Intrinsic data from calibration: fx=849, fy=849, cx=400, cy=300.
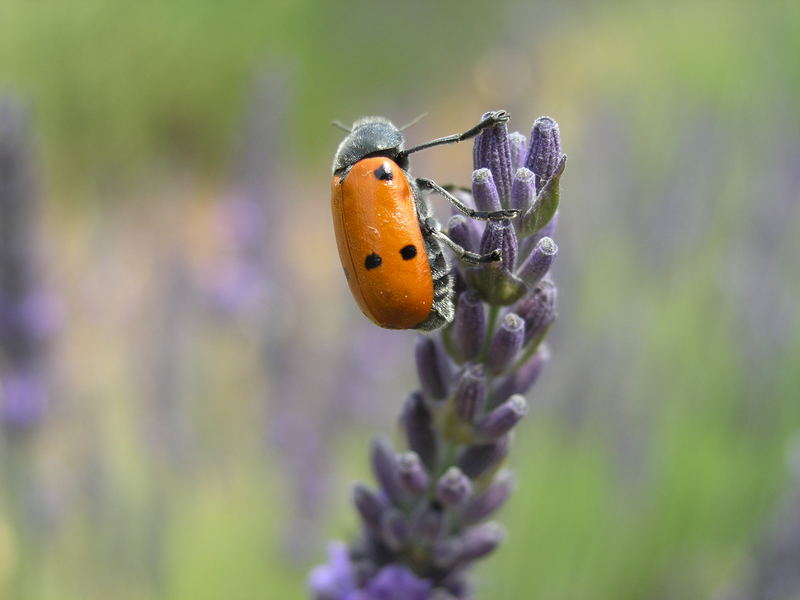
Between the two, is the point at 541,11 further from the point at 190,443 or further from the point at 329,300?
the point at 190,443

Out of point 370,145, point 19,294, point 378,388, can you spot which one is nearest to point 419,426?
point 370,145

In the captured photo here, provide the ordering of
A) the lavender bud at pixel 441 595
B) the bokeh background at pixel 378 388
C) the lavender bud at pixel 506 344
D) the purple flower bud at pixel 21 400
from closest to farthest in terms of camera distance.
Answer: the lavender bud at pixel 506 344 < the lavender bud at pixel 441 595 < the purple flower bud at pixel 21 400 < the bokeh background at pixel 378 388

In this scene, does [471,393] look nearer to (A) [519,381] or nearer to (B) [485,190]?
(A) [519,381]

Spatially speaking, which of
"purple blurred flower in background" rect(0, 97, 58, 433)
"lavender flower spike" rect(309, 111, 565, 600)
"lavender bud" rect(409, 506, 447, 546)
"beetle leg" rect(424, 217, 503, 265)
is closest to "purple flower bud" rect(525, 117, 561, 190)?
"lavender flower spike" rect(309, 111, 565, 600)

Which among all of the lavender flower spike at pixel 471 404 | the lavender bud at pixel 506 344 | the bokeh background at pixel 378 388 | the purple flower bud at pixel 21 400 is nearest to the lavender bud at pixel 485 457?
the lavender flower spike at pixel 471 404

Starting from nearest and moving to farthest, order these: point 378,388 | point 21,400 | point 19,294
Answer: point 19,294 < point 21,400 < point 378,388

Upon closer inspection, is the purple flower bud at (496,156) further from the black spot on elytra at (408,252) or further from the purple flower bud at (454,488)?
the purple flower bud at (454,488)
